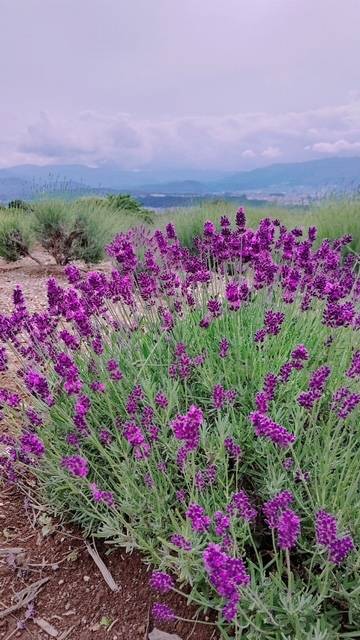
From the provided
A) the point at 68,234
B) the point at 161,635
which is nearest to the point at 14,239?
the point at 68,234

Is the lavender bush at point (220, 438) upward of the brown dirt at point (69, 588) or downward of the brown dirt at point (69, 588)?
upward

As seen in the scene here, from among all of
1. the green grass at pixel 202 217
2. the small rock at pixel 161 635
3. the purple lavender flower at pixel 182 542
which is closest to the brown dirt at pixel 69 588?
the small rock at pixel 161 635

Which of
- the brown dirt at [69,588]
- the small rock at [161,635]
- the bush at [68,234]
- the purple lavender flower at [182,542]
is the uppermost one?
the purple lavender flower at [182,542]

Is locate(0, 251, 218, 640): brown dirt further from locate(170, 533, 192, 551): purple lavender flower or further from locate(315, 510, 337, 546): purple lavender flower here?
locate(315, 510, 337, 546): purple lavender flower

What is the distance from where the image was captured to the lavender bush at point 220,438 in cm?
165

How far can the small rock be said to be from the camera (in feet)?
6.37

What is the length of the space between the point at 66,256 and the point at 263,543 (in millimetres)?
7935

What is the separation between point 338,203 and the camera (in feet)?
34.6

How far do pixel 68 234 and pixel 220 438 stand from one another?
786cm

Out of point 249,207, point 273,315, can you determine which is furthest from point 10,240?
point 273,315

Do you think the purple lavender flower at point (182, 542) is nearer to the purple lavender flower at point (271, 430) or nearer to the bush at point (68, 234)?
the purple lavender flower at point (271, 430)

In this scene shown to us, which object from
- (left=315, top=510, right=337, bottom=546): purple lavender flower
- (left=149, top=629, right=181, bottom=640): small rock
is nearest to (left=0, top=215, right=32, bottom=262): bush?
(left=149, top=629, right=181, bottom=640): small rock

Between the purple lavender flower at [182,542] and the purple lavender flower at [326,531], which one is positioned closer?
the purple lavender flower at [326,531]

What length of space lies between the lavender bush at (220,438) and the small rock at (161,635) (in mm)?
129
